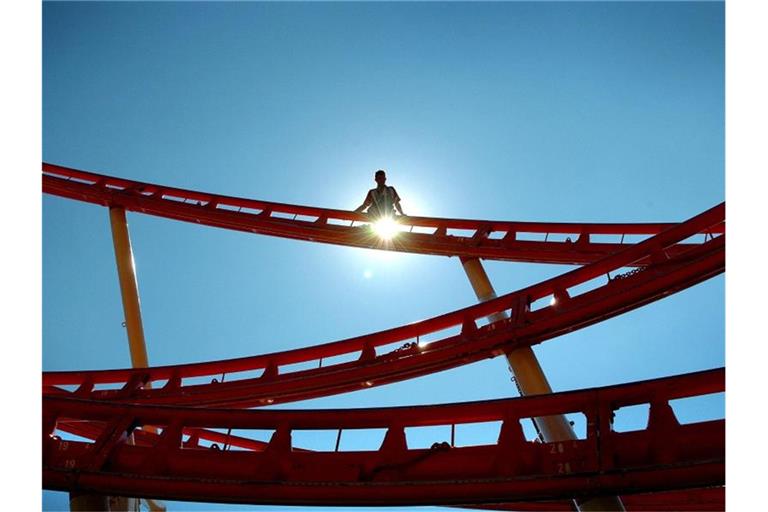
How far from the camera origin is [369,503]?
3.47m

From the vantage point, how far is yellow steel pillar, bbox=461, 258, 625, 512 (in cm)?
378

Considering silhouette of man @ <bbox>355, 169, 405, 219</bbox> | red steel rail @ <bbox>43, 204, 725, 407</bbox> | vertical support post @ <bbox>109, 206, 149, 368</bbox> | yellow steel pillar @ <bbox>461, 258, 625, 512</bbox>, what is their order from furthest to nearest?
silhouette of man @ <bbox>355, 169, 405, 219</bbox> < vertical support post @ <bbox>109, 206, 149, 368</bbox> < red steel rail @ <bbox>43, 204, 725, 407</bbox> < yellow steel pillar @ <bbox>461, 258, 625, 512</bbox>

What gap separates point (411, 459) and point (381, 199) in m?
5.76

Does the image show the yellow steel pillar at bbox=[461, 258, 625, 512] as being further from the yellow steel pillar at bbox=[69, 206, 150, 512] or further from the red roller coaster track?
the yellow steel pillar at bbox=[69, 206, 150, 512]

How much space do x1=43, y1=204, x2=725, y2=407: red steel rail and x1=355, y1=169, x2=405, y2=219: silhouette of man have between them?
281cm

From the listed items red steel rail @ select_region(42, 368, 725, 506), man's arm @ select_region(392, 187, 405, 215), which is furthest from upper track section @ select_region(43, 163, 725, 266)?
red steel rail @ select_region(42, 368, 725, 506)

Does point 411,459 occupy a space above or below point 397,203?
below

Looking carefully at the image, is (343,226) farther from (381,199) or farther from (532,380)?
(532,380)

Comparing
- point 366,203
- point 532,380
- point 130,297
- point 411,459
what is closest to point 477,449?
point 411,459

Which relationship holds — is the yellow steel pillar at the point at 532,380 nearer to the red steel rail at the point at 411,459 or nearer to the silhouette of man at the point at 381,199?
the red steel rail at the point at 411,459

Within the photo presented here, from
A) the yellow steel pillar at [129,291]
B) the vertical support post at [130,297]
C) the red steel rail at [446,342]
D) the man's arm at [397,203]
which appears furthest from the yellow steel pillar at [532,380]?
the vertical support post at [130,297]

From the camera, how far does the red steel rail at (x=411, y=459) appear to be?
330 cm

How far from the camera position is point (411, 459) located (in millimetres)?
3570
